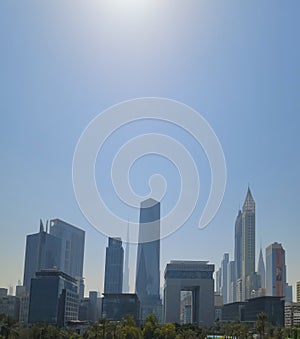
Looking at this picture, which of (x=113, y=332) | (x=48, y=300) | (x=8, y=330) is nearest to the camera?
(x=8, y=330)

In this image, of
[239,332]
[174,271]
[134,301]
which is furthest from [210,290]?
[239,332]

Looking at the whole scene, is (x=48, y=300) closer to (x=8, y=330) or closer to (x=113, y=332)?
(x=113, y=332)

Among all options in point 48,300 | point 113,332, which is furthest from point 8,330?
point 48,300

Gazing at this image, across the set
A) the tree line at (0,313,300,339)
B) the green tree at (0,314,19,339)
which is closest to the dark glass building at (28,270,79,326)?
the tree line at (0,313,300,339)

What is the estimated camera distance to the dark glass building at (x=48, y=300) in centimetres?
11688

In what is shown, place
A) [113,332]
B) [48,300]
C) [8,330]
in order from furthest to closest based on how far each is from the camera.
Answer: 1. [48,300]
2. [113,332]
3. [8,330]

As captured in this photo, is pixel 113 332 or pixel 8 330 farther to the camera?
pixel 113 332

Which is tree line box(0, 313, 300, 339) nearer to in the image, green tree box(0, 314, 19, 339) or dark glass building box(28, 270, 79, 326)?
green tree box(0, 314, 19, 339)

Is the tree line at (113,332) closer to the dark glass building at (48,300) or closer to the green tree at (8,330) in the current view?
the green tree at (8,330)

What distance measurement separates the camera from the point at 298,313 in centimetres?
15200

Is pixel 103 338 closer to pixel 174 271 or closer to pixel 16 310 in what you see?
pixel 174 271

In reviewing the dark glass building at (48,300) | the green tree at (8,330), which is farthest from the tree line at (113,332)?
the dark glass building at (48,300)

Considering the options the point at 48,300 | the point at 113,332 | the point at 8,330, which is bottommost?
the point at 113,332

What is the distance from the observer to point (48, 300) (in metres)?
118
